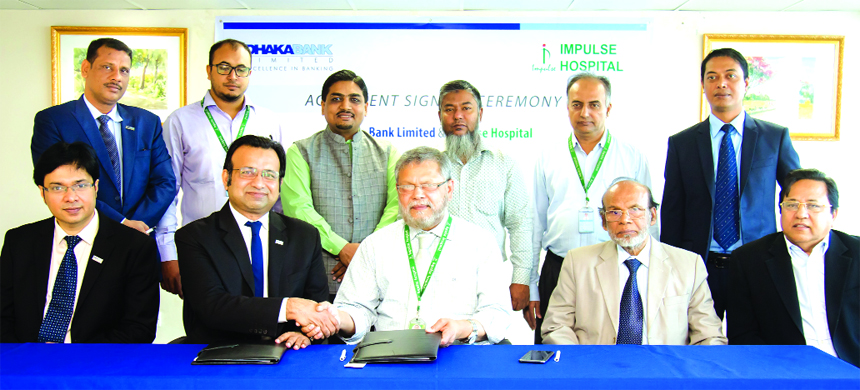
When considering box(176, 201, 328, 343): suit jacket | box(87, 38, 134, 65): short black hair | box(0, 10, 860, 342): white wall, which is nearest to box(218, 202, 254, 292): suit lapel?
box(176, 201, 328, 343): suit jacket

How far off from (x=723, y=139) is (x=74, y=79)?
515cm

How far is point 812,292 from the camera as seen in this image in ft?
8.14

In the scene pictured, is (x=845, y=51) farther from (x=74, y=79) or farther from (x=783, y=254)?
(x=74, y=79)

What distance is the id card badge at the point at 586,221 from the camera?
315cm

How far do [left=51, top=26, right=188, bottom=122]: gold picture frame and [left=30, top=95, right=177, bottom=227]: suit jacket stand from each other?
1746 millimetres

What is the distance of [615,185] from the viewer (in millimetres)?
2561

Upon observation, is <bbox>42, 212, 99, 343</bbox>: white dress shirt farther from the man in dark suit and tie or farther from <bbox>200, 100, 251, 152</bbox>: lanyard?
the man in dark suit and tie

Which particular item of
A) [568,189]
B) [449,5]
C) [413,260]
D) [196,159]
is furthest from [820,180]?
[196,159]

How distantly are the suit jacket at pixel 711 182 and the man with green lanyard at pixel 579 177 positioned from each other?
10.7 inches

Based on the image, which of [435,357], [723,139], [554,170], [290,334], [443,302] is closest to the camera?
[435,357]

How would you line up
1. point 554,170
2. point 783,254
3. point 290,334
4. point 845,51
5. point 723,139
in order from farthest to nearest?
point 845,51, point 554,170, point 723,139, point 783,254, point 290,334

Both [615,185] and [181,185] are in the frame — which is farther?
[181,185]

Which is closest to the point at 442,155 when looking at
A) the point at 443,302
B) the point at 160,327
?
the point at 443,302

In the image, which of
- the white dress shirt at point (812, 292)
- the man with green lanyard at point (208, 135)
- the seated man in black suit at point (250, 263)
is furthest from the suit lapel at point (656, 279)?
the man with green lanyard at point (208, 135)
